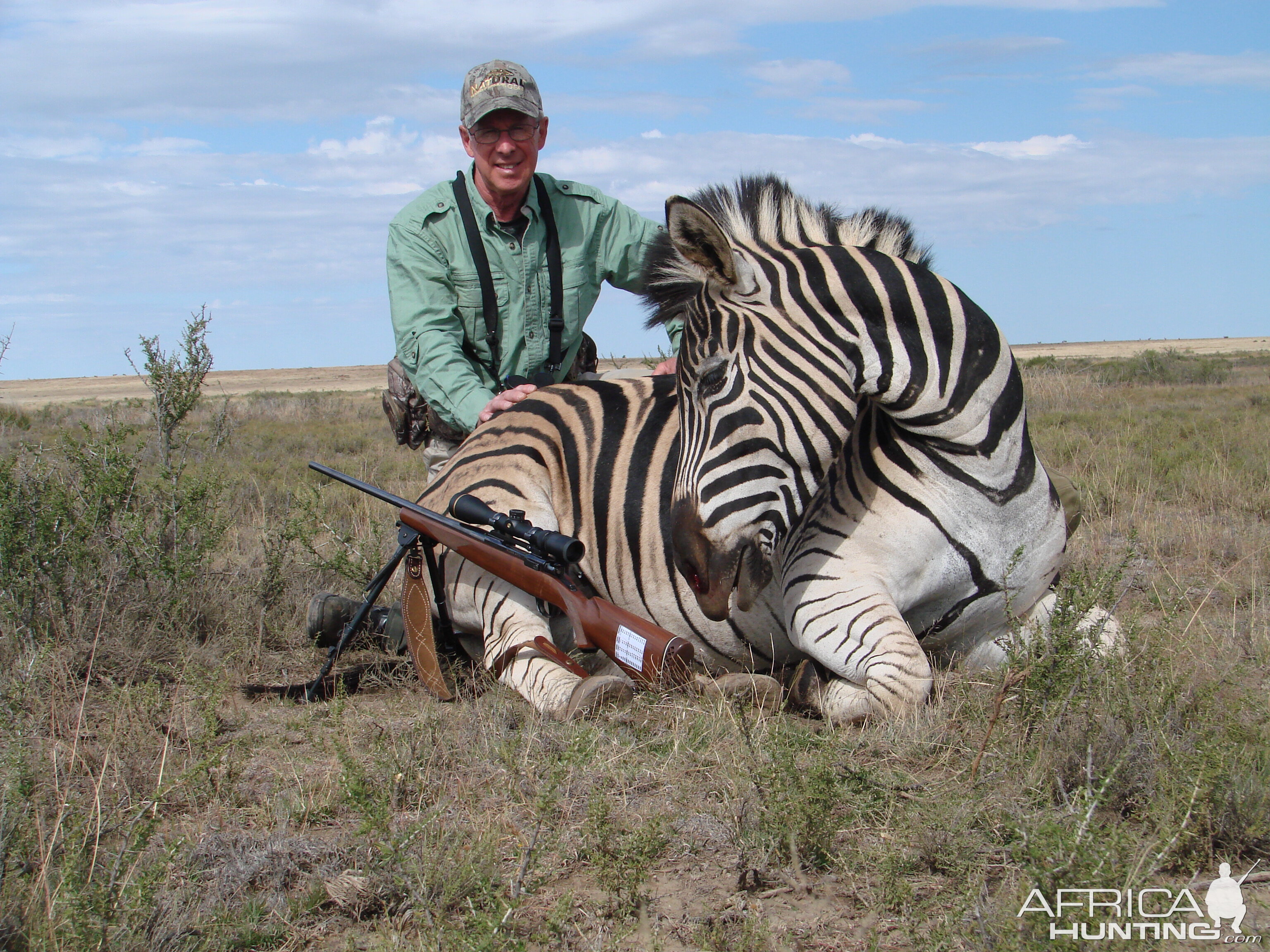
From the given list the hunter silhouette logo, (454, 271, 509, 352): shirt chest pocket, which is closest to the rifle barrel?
(454, 271, 509, 352): shirt chest pocket

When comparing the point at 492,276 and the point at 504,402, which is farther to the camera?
the point at 492,276

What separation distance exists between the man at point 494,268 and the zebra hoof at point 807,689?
6.61 ft

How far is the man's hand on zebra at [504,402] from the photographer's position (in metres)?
→ 5.00

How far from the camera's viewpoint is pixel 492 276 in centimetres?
570

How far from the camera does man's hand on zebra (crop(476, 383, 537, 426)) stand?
500 cm

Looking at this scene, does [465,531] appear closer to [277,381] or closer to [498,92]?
[498,92]

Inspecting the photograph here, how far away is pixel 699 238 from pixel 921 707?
1.84 meters

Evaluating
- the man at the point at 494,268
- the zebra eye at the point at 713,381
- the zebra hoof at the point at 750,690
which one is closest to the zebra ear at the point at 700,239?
the zebra eye at the point at 713,381

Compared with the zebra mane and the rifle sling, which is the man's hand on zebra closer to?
the rifle sling

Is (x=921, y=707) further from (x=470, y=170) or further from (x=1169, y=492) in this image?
(x=1169, y=492)

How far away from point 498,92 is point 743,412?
2.91 m

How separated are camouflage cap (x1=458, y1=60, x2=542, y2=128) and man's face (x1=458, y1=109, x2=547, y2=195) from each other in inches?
2.1
